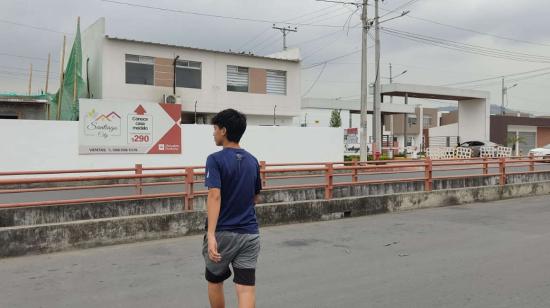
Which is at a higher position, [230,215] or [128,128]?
[128,128]

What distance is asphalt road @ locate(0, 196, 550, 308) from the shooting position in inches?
203

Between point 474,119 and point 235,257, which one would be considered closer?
point 235,257

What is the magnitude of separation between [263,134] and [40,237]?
51.6 feet

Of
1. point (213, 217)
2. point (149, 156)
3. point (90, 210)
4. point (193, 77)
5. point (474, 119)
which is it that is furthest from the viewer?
point (474, 119)

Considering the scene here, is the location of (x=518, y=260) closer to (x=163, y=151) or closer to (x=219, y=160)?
(x=219, y=160)

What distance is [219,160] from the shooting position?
3.55 metres

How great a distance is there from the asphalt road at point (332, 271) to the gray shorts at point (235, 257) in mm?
1459

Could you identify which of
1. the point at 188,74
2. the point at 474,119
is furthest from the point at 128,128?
the point at 474,119

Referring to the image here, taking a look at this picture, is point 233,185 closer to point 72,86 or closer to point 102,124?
point 102,124

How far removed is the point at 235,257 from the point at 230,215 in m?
0.30

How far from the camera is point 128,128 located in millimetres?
19469

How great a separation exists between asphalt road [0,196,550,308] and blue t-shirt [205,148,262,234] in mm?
1648

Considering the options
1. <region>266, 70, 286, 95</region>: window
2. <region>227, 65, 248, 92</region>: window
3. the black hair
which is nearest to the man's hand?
the black hair

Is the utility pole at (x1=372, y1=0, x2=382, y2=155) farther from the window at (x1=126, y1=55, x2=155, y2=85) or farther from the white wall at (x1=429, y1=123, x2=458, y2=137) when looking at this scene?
the white wall at (x1=429, y1=123, x2=458, y2=137)
